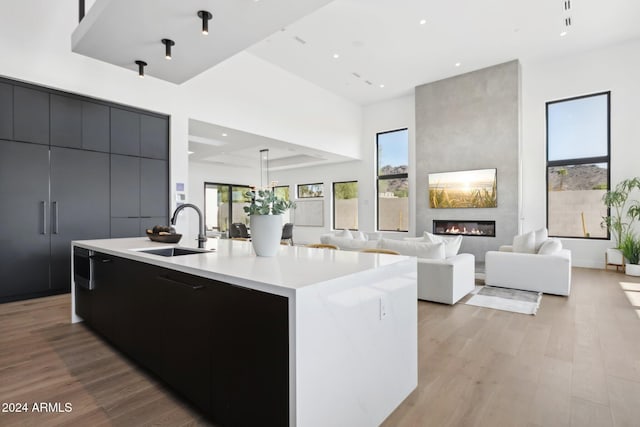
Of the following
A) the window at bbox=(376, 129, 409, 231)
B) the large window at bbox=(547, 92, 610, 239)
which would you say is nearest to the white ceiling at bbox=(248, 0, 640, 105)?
the large window at bbox=(547, 92, 610, 239)

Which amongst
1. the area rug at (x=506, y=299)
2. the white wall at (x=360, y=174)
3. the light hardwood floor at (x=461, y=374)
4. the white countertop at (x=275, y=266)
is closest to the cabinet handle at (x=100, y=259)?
the white countertop at (x=275, y=266)

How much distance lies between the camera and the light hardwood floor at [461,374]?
172cm

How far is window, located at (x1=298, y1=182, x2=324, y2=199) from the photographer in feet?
37.3

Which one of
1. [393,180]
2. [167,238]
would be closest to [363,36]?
[393,180]

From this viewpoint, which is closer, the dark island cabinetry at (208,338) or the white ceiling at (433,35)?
the dark island cabinetry at (208,338)

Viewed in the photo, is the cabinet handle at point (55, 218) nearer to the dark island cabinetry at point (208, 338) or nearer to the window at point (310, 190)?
the dark island cabinetry at point (208, 338)

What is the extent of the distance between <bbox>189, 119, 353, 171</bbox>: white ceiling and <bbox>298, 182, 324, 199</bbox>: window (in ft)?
2.74

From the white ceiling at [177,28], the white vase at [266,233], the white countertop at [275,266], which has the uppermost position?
the white ceiling at [177,28]

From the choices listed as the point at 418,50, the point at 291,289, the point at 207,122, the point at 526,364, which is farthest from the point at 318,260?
the point at 418,50

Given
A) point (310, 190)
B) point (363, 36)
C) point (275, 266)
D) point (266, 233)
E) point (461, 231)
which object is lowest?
point (461, 231)

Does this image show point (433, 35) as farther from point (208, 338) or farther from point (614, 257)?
point (208, 338)

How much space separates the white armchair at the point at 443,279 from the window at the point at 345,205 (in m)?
6.32

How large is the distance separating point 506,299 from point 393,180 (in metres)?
5.76

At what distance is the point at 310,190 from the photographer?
11742 mm
